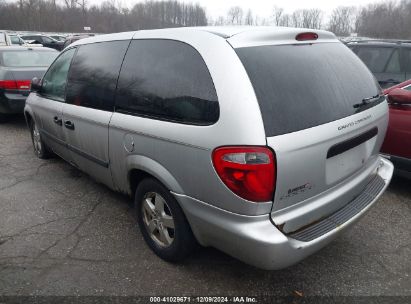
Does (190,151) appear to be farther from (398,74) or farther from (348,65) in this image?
(398,74)

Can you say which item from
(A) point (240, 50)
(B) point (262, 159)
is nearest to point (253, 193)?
(B) point (262, 159)

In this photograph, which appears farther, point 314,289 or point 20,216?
point 20,216

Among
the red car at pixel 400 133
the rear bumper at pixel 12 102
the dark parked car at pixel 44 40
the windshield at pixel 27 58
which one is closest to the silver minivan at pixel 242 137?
the red car at pixel 400 133

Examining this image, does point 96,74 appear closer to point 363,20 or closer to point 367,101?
point 367,101

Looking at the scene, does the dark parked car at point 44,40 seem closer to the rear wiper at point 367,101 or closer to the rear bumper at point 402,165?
the rear bumper at point 402,165

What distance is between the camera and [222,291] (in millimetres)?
2557

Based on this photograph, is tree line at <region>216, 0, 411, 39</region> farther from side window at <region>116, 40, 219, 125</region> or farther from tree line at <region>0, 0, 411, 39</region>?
side window at <region>116, 40, 219, 125</region>

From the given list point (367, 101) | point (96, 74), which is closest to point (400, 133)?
point (367, 101)

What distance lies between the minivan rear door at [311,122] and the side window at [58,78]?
7.90ft

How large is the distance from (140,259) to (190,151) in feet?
3.82

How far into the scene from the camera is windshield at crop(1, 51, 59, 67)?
7.35 meters

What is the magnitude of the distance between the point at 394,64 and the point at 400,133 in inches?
123

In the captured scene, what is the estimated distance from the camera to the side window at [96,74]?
10.1 feet

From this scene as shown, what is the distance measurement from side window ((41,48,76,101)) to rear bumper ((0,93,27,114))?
8.75 ft
